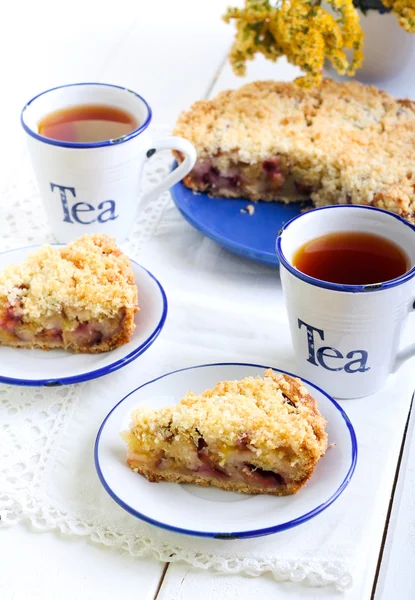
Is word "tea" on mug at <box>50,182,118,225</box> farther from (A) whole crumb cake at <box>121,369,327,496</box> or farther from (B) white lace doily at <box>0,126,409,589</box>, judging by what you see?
(A) whole crumb cake at <box>121,369,327,496</box>

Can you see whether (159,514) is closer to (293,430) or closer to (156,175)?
(293,430)

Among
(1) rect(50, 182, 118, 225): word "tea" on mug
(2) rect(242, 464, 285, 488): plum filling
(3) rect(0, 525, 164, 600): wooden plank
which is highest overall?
(1) rect(50, 182, 118, 225): word "tea" on mug

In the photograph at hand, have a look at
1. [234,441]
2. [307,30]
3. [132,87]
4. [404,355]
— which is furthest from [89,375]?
[132,87]

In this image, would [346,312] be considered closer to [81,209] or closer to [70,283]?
[70,283]

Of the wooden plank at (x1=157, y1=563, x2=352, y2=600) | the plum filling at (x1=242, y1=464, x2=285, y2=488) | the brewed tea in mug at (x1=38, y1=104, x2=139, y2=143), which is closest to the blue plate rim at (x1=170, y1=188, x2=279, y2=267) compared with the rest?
the brewed tea in mug at (x1=38, y1=104, x2=139, y2=143)

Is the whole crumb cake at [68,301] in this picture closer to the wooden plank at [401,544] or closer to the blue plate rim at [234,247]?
the blue plate rim at [234,247]

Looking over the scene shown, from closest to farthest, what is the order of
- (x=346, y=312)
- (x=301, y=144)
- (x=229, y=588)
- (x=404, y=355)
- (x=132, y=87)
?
(x=229, y=588) → (x=346, y=312) → (x=404, y=355) → (x=301, y=144) → (x=132, y=87)

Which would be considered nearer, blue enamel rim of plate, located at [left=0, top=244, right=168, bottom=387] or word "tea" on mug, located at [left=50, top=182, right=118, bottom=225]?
blue enamel rim of plate, located at [left=0, top=244, right=168, bottom=387]

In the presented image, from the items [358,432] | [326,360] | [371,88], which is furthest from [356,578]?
[371,88]
